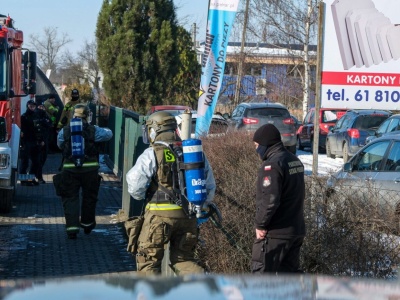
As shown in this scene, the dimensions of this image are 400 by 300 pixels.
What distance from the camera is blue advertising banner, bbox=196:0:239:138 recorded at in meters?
14.5

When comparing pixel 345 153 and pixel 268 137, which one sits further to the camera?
pixel 345 153

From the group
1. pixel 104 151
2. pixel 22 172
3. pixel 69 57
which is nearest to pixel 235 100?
pixel 104 151

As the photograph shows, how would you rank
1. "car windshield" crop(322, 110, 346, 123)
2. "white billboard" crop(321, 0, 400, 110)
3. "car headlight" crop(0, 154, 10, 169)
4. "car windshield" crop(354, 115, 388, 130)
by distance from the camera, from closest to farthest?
"white billboard" crop(321, 0, 400, 110), "car headlight" crop(0, 154, 10, 169), "car windshield" crop(354, 115, 388, 130), "car windshield" crop(322, 110, 346, 123)

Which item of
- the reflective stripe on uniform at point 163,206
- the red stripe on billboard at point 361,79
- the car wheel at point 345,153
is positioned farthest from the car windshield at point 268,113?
the reflective stripe on uniform at point 163,206

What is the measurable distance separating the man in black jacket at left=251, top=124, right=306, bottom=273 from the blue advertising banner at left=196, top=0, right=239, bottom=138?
7.97 meters

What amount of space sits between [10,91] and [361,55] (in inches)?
207

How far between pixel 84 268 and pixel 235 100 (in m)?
28.6

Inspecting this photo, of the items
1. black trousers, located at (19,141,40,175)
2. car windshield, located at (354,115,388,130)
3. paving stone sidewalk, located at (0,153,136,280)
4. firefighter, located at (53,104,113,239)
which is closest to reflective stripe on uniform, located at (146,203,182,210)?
paving stone sidewalk, located at (0,153,136,280)

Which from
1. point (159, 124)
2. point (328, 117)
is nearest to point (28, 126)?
point (159, 124)

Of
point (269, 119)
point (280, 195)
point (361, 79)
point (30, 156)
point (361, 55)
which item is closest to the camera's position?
point (280, 195)

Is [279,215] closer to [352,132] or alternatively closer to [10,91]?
[10,91]

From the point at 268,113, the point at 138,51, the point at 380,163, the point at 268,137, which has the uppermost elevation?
the point at 138,51

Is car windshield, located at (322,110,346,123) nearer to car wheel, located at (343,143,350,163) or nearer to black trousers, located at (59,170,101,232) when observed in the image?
car wheel, located at (343,143,350,163)

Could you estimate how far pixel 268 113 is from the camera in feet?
83.9
